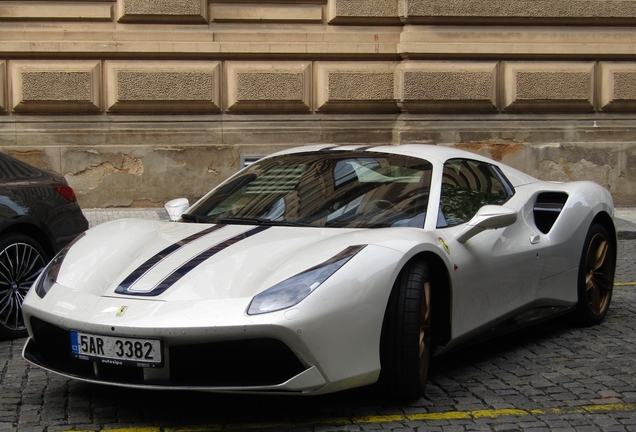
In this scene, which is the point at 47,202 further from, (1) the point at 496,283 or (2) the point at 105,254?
(1) the point at 496,283

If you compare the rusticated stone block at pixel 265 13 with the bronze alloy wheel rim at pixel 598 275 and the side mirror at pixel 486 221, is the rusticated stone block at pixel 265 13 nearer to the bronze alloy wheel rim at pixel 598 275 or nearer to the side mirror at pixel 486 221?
the bronze alloy wheel rim at pixel 598 275

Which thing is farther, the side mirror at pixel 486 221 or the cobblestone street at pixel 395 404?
the side mirror at pixel 486 221

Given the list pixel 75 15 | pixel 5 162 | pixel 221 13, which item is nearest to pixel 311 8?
pixel 221 13

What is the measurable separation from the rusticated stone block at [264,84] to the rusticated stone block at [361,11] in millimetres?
713

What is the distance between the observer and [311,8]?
12062 millimetres

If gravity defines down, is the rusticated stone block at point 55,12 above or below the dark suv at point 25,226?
above

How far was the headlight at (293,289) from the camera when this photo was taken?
377 centimetres

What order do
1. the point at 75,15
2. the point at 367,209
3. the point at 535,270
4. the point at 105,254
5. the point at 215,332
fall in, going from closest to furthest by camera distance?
the point at 215,332, the point at 105,254, the point at 367,209, the point at 535,270, the point at 75,15

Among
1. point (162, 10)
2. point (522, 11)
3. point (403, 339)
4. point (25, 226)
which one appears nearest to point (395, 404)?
point (403, 339)

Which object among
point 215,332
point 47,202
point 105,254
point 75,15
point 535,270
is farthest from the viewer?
point 75,15

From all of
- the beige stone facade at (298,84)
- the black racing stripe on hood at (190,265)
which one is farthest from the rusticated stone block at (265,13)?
the black racing stripe on hood at (190,265)

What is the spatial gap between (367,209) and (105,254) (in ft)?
4.15

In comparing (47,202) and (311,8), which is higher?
(311,8)

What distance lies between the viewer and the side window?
16.1ft
